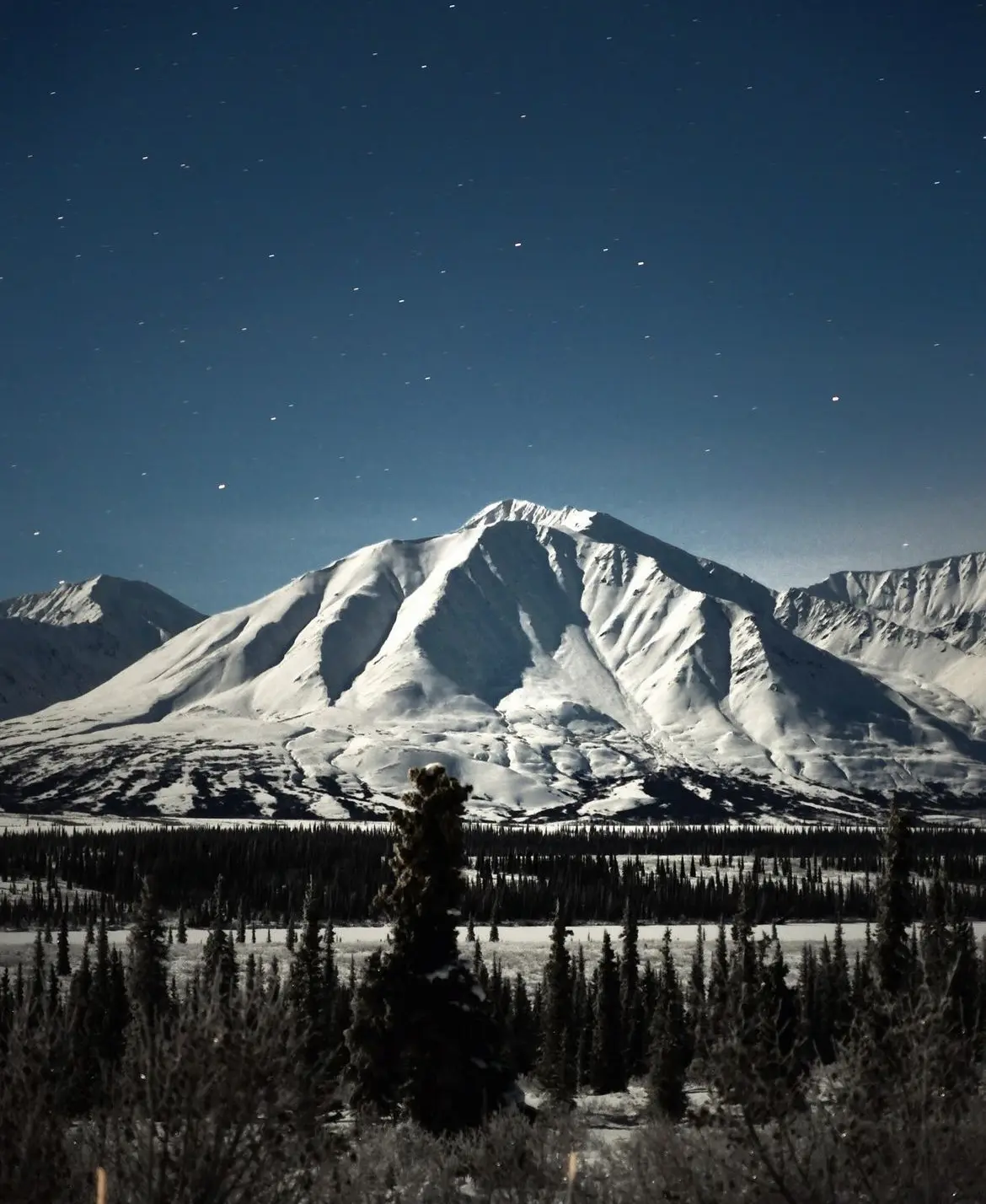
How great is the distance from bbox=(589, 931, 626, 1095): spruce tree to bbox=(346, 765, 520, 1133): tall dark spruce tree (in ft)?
211

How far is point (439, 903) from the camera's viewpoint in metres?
34.4

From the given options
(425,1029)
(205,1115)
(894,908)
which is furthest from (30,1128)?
(894,908)

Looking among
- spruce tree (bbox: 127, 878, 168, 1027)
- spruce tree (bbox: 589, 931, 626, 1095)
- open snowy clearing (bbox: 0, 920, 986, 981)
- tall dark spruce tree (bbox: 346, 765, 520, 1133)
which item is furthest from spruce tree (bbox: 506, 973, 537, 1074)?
tall dark spruce tree (bbox: 346, 765, 520, 1133)

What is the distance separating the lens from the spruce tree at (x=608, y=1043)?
313ft

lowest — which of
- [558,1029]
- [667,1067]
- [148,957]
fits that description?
[558,1029]

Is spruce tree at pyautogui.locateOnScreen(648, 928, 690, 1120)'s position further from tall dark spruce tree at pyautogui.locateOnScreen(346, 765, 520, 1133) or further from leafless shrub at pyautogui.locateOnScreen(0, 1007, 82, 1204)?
leafless shrub at pyautogui.locateOnScreen(0, 1007, 82, 1204)

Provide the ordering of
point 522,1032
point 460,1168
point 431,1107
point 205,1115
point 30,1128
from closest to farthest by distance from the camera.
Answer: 1. point 30,1128
2. point 205,1115
3. point 460,1168
4. point 431,1107
5. point 522,1032

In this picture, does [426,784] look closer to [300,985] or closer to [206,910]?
[300,985]

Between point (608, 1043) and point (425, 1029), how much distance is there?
228 ft

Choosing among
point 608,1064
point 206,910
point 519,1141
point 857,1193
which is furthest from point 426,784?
point 206,910

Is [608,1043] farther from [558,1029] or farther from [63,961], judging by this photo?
[63,961]

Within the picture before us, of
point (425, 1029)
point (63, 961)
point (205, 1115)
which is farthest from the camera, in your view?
point (63, 961)

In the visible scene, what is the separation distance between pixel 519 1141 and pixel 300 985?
47466 millimetres

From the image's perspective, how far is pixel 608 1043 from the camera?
317 feet
